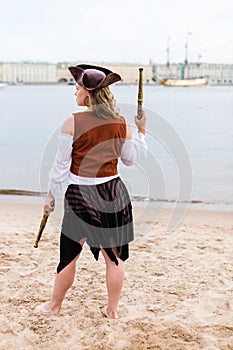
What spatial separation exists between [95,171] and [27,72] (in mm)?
136301

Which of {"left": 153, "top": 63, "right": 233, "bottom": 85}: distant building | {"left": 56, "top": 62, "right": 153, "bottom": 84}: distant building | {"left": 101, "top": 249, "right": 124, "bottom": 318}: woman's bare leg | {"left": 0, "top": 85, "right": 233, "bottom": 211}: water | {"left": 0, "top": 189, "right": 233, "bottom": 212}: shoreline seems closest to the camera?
{"left": 101, "top": 249, "right": 124, "bottom": 318}: woman's bare leg

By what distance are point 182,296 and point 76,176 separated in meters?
1.30

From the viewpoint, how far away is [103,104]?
290 centimetres

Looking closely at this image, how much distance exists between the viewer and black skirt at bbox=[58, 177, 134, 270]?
9.78ft

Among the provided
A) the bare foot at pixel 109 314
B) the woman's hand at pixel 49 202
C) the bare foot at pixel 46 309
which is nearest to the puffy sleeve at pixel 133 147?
the woman's hand at pixel 49 202

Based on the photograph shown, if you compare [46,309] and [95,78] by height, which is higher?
[95,78]

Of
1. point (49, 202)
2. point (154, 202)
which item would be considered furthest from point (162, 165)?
point (49, 202)

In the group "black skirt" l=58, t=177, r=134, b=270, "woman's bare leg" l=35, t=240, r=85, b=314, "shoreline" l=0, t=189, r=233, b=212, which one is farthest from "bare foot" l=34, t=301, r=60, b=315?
"shoreline" l=0, t=189, r=233, b=212

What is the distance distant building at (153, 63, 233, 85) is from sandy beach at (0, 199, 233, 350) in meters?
123

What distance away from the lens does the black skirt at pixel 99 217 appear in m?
2.98

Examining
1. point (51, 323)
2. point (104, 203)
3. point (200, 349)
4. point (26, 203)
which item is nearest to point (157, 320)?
point (200, 349)

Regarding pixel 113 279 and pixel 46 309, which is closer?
pixel 113 279

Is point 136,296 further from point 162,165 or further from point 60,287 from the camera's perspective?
point 162,165

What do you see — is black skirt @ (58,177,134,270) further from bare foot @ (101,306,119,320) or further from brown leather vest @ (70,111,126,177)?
bare foot @ (101,306,119,320)
